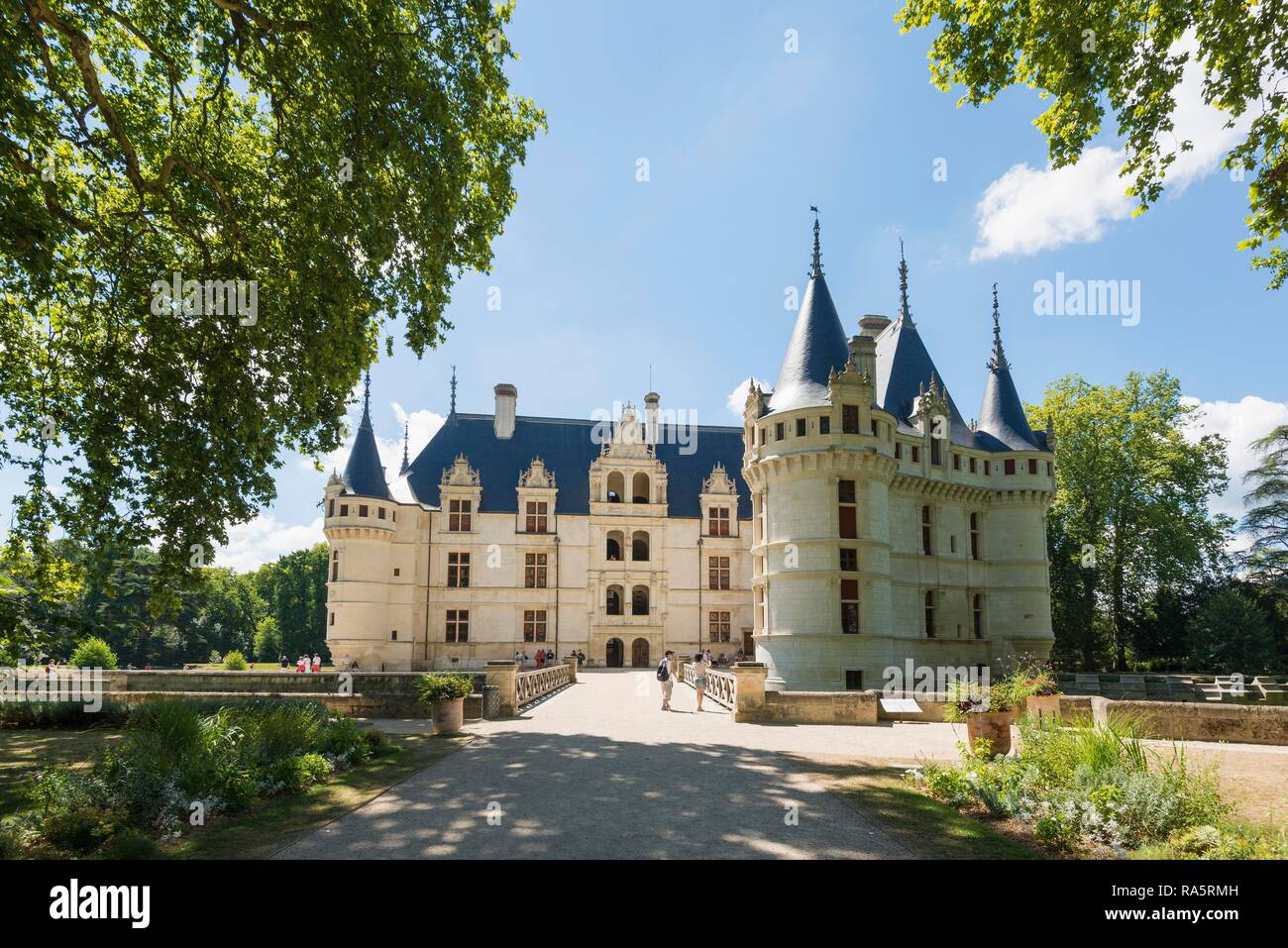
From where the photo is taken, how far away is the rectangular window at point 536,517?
41.7 m

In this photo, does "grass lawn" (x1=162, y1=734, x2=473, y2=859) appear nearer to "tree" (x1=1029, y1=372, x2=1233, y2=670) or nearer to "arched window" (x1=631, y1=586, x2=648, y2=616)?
"arched window" (x1=631, y1=586, x2=648, y2=616)

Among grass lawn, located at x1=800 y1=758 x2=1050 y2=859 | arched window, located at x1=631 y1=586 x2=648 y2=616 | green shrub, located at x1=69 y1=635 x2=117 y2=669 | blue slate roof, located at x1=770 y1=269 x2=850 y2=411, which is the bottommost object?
green shrub, located at x1=69 y1=635 x2=117 y2=669

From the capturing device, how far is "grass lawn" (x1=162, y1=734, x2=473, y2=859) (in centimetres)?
686

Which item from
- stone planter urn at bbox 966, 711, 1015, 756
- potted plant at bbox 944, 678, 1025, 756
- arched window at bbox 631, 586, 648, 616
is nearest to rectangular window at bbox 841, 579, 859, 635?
potted plant at bbox 944, 678, 1025, 756

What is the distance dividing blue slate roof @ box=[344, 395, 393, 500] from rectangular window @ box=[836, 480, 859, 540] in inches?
947

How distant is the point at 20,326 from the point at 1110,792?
18.9 m

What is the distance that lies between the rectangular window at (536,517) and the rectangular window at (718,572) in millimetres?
9914

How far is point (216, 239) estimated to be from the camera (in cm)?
1405

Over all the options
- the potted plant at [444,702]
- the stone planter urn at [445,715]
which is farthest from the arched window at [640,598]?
the stone planter urn at [445,715]

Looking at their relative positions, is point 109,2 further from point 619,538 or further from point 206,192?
point 619,538

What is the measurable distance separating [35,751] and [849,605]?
849 inches

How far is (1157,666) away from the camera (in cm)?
3731

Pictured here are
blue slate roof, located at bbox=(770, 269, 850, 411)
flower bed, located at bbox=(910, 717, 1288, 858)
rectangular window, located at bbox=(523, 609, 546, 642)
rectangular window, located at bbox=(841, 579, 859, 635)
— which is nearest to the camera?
flower bed, located at bbox=(910, 717, 1288, 858)
